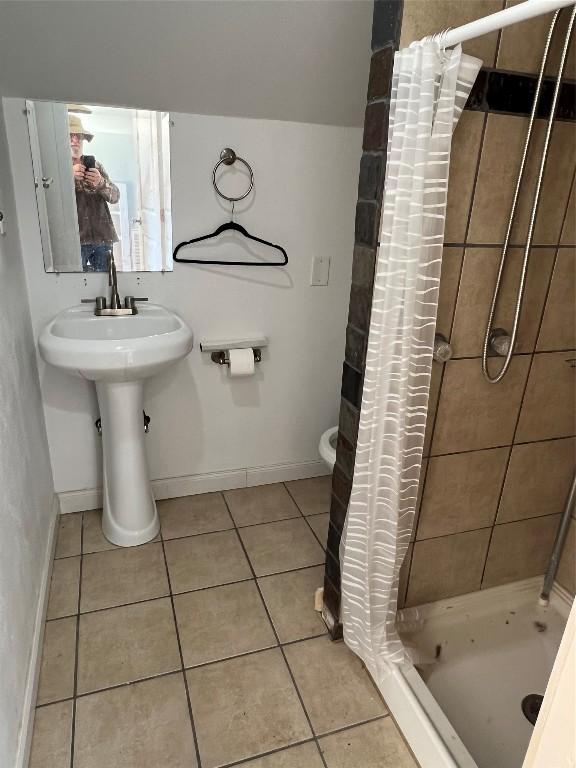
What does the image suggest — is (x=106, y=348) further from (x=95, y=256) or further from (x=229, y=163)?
(x=229, y=163)

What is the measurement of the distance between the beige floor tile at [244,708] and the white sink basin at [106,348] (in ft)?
3.01

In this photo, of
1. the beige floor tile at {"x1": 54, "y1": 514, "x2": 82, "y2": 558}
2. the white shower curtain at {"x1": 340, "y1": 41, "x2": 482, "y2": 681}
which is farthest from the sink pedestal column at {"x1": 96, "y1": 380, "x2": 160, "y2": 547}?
the white shower curtain at {"x1": 340, "y1": 41, "x2": 482, "y2": 681}

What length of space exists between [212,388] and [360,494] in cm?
106

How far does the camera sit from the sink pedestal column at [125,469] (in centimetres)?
177

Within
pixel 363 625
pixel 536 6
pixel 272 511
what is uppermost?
pixel 536 6

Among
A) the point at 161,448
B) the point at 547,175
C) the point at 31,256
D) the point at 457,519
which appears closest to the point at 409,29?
the point at 547,175

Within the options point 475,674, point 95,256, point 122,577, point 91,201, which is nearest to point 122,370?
point 95,256

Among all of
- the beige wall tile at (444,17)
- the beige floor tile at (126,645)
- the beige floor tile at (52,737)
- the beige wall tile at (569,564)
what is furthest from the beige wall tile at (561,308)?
the beige floor tile at (52,737)

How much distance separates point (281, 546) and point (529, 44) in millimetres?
1744

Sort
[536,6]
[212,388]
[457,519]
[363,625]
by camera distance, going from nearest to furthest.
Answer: [536,6] → [363,625] → [457,519] → [212,388]

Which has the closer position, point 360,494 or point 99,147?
point 360,494

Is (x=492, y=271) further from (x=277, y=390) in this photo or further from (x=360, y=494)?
(x=277, y=390)

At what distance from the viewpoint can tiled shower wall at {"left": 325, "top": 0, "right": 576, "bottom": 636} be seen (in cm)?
113

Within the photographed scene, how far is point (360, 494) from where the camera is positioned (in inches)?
49.6
